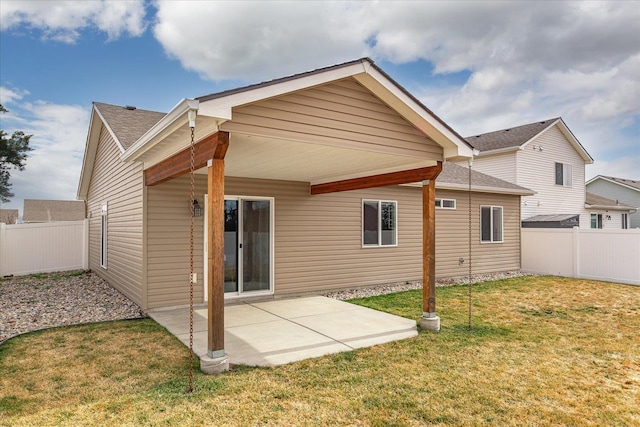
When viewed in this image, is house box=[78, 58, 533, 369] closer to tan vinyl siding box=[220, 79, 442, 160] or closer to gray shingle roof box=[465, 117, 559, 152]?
tan vinyl siding box=[220, 79, 442, 160]

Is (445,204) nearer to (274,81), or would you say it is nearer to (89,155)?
(274,81)

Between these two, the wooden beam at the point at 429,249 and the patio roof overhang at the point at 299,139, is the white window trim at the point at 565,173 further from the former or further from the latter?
the wooden beam at the point at 429,249

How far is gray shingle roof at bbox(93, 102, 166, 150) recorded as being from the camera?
760 cm

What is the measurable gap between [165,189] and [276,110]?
11.2 feet

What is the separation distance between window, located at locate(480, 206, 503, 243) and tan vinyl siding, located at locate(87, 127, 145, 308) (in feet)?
31.3

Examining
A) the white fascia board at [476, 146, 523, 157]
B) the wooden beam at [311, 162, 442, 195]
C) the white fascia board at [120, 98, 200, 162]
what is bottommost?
the wooden beam at [311, 162, 442, 195]

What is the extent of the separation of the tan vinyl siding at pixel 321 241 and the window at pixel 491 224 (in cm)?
19

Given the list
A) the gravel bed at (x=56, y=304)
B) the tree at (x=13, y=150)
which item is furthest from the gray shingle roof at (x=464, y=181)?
the tree at (x=13, y=150)

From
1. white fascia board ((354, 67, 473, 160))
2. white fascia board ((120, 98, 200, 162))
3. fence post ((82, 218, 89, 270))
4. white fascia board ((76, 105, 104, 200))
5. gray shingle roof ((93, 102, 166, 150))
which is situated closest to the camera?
white fascia board ((120, 98, 200, 162))

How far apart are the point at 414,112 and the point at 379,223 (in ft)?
15.7

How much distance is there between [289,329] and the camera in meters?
5.55

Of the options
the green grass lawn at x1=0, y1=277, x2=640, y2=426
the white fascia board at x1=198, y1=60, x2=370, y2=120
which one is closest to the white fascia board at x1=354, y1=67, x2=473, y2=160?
the white fascia board at x1=198, y1=60, x2=370, y2=120

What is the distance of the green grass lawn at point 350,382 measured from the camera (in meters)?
3.05

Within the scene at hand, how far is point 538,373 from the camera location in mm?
3984
